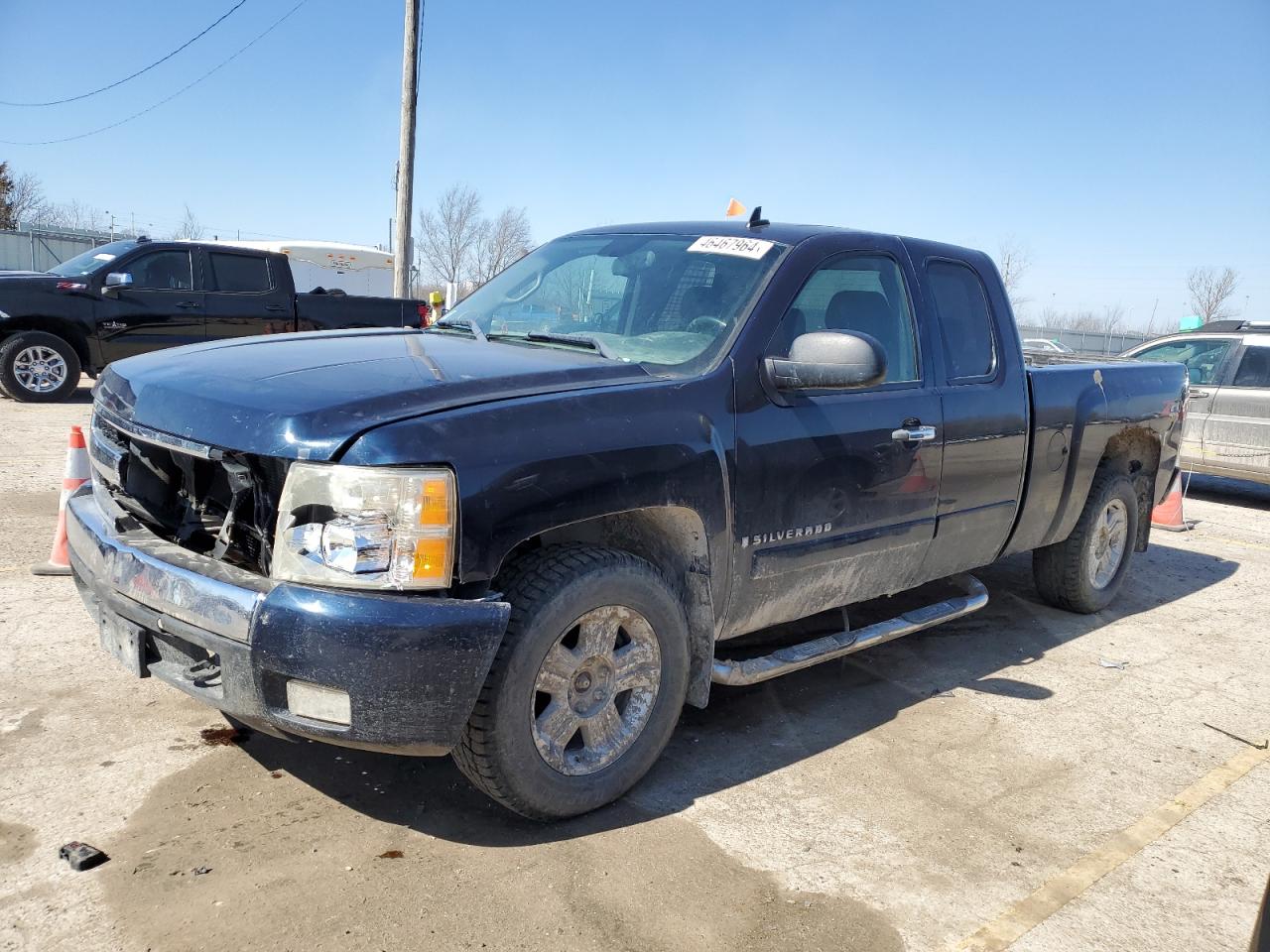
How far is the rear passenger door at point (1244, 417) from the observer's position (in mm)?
9680

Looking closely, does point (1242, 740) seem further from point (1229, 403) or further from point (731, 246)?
Answer: point (1229, 403)

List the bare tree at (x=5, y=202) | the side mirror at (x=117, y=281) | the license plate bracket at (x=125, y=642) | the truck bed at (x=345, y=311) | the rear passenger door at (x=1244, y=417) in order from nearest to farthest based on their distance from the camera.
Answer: the license plate bracket at (x=125, y=642) < the rear passenger door at (x=1244, y=417) < the side mirror at (x=117, y=281) < the truck bed at (x=345, y=311) < the bare tree at (x=5, y=202)

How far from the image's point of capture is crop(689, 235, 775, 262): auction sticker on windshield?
3727 mm

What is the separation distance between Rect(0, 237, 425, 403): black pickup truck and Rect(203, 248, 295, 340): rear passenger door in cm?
1

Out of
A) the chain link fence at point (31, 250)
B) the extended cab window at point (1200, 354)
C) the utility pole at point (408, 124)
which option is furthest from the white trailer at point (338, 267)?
the extended cab window at point (1200, 354)

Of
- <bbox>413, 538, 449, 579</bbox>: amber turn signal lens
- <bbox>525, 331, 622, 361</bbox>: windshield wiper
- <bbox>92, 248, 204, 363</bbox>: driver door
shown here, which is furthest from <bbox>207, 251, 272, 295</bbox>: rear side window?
<bbox>413, 538, 449, 579</bbox>: amber turn signal lens

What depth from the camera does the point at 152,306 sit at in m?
11.5

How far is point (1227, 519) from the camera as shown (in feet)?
30.9

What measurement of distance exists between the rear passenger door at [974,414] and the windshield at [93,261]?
1014cm

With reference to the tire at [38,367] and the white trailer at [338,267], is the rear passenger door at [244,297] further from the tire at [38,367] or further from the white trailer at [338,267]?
the white trailer at [338,267]

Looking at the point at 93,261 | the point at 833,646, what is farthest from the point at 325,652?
the point at 93,261

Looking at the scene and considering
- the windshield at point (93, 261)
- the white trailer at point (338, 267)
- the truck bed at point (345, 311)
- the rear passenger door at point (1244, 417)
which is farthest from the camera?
the white trailer at point (338, 267)

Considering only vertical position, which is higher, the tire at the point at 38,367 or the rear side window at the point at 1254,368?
the rear side window at the point at 1254,368

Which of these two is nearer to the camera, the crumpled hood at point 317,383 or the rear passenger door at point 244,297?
the crumpled hood at point 317,383
